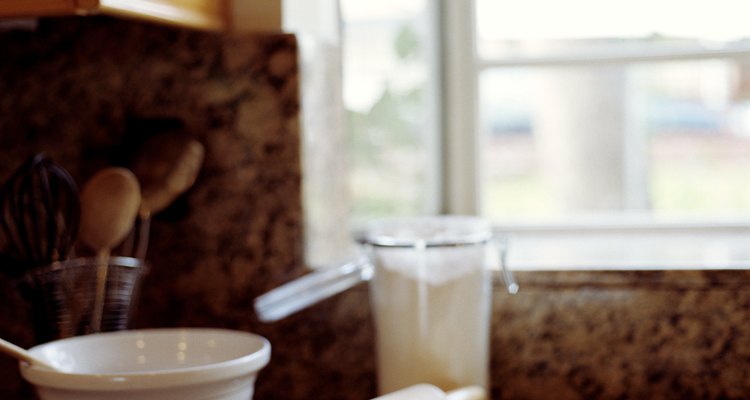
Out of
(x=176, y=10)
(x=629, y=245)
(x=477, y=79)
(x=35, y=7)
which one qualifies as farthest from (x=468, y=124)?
(x=35, y=7)

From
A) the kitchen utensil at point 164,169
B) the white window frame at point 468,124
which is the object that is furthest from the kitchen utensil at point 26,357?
the white window frame at point 468,124

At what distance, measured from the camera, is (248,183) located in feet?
3.75

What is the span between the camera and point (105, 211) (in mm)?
969

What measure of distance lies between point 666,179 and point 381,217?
119 inches

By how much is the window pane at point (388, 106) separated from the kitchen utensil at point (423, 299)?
36cm

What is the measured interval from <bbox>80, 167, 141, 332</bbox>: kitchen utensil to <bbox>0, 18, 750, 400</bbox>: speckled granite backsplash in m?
0.18

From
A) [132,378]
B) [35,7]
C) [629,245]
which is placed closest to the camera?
[132,378]

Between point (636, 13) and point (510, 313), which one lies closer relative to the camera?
point (510, 313)

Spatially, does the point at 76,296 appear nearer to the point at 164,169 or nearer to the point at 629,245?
the point at 164,169

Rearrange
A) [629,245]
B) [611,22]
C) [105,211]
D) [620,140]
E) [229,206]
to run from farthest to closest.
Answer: [620,140]
[611,22]
[629,245]
[229,206]
[105,211]

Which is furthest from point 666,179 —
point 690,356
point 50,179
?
point 50,179

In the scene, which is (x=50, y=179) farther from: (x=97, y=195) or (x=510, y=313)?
(x=510, y=313)

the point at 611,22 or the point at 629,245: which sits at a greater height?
the point at 611,22

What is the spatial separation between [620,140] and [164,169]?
1.44m
